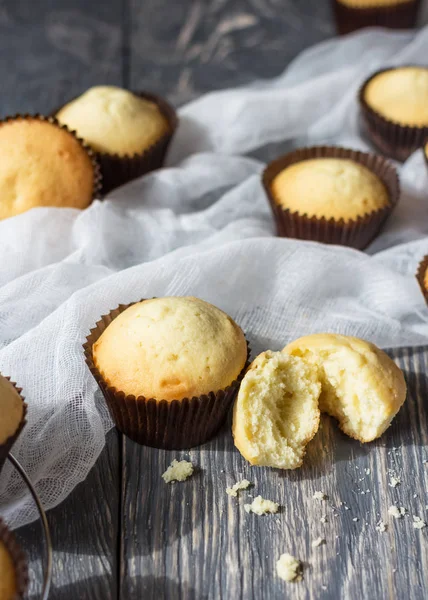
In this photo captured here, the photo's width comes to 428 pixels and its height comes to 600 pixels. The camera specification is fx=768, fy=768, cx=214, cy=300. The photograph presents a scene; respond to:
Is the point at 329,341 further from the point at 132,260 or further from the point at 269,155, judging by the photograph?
the point at 269,155

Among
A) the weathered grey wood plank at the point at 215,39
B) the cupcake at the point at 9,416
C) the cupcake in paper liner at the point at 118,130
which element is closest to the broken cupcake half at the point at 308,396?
the cupcake at the point at 9,416

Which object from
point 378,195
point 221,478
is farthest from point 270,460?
point 378,195

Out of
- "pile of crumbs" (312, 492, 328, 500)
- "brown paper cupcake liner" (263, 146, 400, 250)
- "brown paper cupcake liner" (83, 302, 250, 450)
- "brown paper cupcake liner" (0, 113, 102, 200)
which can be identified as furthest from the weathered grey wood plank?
"pile of crumbs" (312, 492, 328, 500)

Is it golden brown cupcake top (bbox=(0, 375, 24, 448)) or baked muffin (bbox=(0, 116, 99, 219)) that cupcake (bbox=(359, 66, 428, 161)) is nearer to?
baked muffin (bbox=(0, 116, 99, 219))

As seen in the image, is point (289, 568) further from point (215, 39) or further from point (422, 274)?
point (215, 39)

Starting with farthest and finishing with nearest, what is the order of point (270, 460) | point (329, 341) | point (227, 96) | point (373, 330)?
point (227, 96), point (373, 330), point (329, 341), point (270, 460)

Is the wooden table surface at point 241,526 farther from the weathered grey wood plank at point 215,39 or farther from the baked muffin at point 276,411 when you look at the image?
the weathered grey wood plank at point 215,39
